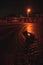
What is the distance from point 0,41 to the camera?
1.66 metres

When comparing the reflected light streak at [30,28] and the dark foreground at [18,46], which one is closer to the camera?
the dark foreground at [18,46]

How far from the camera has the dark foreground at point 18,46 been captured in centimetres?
167

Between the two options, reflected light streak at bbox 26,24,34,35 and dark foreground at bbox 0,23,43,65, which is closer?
dark foreground at bbox 0,23,43,65

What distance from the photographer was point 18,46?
1836mm

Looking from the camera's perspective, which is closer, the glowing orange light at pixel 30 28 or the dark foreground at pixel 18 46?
the dark foreground at pixel 18 46

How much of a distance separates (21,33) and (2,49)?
1.29 feet

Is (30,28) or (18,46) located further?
(30,28)

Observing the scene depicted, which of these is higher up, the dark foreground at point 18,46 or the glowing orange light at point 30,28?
the glowing orange light at point 30,28

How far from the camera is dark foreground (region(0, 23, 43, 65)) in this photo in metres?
1.67

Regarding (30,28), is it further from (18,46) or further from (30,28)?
(18,46)

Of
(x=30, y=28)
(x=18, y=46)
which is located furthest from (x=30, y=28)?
(x=18, y=46)

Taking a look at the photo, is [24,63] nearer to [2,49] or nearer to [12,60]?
[12,60]

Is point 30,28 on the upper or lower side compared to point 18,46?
upper

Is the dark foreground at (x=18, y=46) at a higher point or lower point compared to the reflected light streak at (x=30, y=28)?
lower
